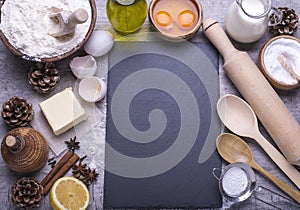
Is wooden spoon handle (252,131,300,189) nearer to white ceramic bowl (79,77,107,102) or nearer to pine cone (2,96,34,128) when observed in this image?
white ceramic bowl (79,77,107,102)

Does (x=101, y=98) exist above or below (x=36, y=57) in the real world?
below

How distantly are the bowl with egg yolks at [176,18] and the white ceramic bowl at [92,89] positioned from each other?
176 millimetres

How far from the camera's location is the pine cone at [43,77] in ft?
4.53

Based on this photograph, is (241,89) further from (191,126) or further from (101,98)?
(101,98)

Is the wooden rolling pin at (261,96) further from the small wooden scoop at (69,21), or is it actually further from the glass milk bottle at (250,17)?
the small wooden scoop at (69,21)

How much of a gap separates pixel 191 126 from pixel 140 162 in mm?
138

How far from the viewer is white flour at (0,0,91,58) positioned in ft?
4.44

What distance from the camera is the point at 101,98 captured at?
1395mm

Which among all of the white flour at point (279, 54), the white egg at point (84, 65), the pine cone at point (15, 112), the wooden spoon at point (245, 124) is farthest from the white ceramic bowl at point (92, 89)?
the white flour at point (279, 54)

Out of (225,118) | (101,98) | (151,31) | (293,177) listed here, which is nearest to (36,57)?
(101,98)

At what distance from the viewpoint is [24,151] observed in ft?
4.24

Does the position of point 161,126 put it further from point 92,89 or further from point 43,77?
point 43,77

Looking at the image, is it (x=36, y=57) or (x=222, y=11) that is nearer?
(x=36, y=57)

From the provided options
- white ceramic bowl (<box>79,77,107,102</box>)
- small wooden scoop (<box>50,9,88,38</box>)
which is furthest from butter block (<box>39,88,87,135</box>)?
small wooden scoop (<box>50,9,88,38</box>)
